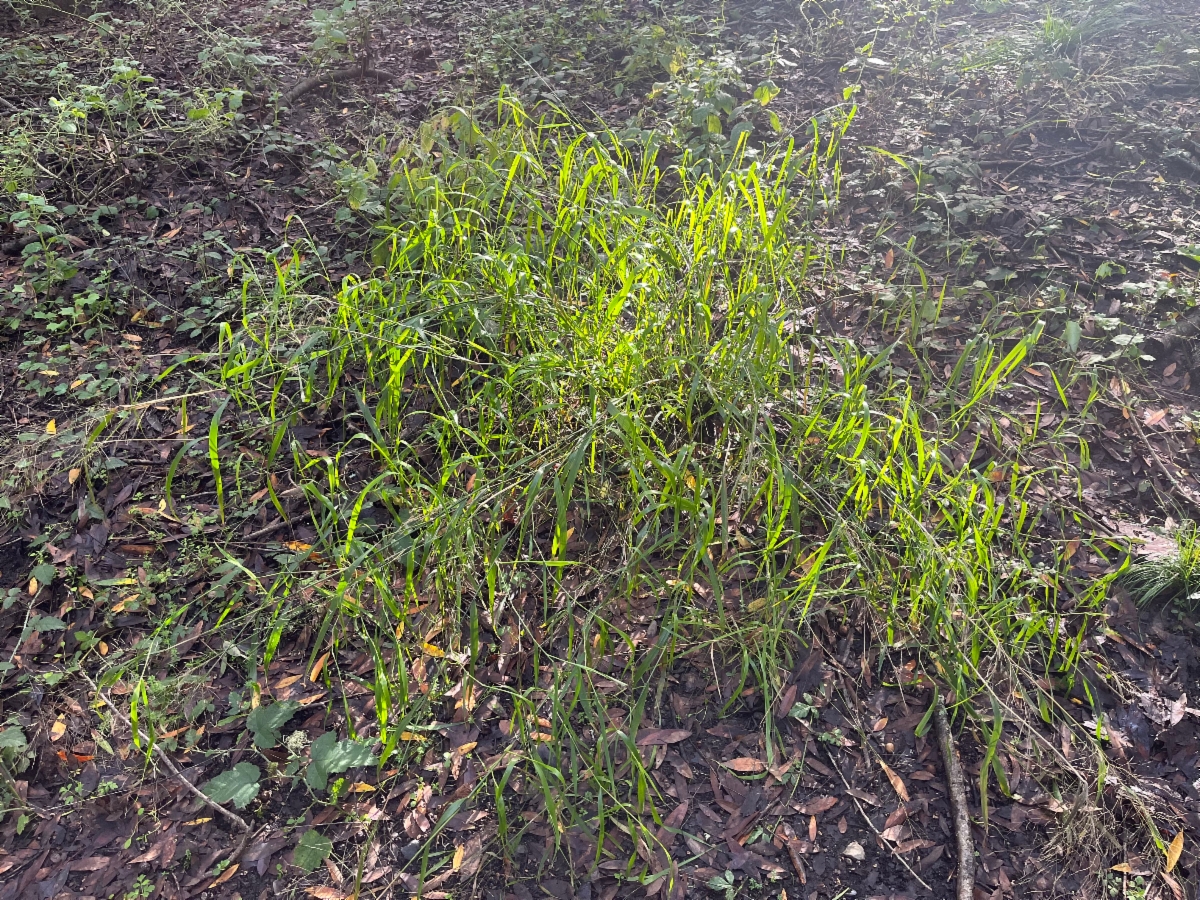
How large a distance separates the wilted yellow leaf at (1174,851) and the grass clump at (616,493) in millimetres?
338

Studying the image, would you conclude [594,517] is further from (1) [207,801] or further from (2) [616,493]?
(1) [207,801]

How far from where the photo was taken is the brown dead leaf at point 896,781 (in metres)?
1.78

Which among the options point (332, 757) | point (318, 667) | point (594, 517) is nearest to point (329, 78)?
point (594, 517)

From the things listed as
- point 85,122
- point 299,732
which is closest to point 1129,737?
point 299,732

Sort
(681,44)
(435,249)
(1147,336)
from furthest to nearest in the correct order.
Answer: (681,44)
(1147,336)
(435,249)

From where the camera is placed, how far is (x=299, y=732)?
6.08ft

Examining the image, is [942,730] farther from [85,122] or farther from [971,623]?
[85,122]

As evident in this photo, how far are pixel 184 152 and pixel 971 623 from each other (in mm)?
3457

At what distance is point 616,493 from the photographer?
7.11 ft

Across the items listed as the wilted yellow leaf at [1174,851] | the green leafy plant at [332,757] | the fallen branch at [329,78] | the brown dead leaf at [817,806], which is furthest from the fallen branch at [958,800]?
the fallen branch at [329,78]

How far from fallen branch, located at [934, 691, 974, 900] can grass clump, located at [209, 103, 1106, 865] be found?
0.28 feet

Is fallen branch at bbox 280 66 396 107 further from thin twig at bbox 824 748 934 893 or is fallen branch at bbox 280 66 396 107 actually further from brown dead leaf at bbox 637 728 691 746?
thin twig at bbox 824 748 934 893

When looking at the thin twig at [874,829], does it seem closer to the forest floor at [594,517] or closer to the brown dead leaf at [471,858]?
the forest floor at [594,517]

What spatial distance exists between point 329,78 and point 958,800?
3936mm
